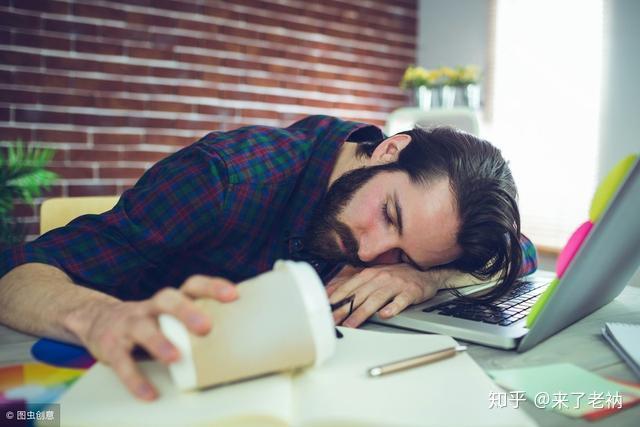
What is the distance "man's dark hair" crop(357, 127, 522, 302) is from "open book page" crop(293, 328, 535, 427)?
1.33ft

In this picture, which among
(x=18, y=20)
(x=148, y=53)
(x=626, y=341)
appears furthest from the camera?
(x=148, y=53)

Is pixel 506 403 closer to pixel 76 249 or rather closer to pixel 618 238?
pixel 618 238

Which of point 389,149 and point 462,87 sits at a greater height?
point 462,87

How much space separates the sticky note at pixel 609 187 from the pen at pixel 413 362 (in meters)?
0.21

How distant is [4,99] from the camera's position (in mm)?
2520

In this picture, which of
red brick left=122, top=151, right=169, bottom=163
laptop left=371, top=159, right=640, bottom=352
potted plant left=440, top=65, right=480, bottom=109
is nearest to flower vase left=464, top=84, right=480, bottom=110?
potted plant left=440, top=65, right=480, bottom=109

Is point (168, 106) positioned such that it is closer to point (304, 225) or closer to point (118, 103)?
point (118, 103)

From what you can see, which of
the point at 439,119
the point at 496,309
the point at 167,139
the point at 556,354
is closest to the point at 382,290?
the point at 496,309

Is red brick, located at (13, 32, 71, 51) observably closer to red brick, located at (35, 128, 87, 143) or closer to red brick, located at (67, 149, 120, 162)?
red brick, located at (35, 128, 87, 143)

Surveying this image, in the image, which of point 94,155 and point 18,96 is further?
point 94,155

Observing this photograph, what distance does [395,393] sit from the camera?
0.48 m

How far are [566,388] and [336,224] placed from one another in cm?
59

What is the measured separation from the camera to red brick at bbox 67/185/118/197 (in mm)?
2705

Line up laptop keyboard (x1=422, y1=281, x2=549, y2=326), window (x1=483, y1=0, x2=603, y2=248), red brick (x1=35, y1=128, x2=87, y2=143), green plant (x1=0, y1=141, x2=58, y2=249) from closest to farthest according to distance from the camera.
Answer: laptop keyboard (x1=422, y1=281, x2=549, y2=326) → green plant (x1=0, y1=141, x2=58, y2=249) → red brick (x1=35, y1=128, x2=87, y2=143) → window (x1=483, y1=0, x2=603, y2=248)
